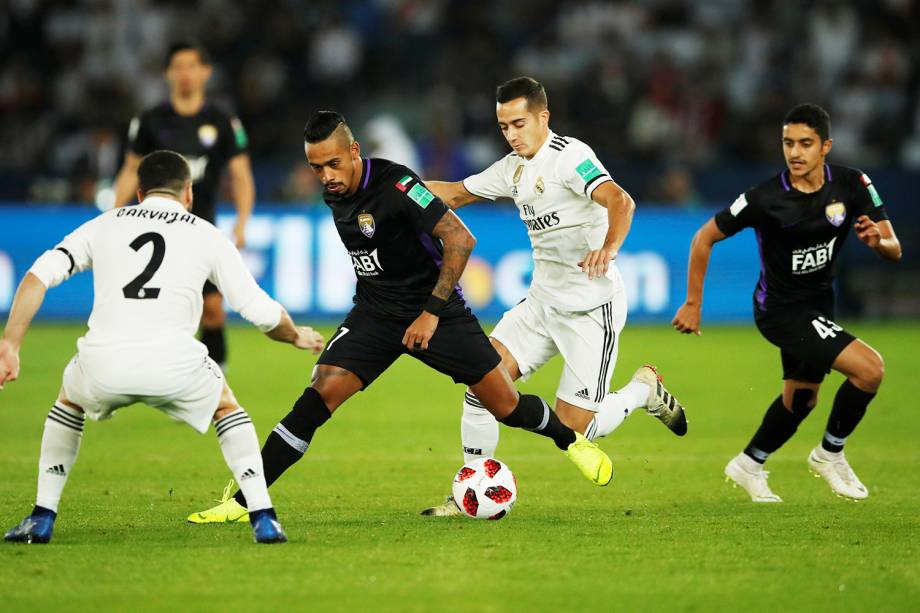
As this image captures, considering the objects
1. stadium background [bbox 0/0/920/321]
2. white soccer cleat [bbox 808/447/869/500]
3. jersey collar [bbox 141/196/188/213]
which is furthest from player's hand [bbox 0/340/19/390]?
stadium background [bbox 0/0/920/321]

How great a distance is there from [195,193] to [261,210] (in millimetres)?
6533

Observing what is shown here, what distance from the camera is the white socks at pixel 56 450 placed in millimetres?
5684

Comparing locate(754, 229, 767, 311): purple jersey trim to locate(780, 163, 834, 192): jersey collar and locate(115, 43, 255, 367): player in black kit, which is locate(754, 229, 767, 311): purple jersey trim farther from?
locate(115, 43, 255, 367): player in black kit

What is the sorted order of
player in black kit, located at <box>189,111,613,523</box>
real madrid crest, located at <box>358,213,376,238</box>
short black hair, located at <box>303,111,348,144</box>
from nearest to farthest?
short black hair, located at <box>303,111,348,144</box>, player in black kit, located at <box>189,111,613,523</box>, real madrid crest, located at <box>358,213,376,238</box>

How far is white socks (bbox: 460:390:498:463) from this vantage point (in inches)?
277

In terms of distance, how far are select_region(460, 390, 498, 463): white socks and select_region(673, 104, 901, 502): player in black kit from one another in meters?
1.13

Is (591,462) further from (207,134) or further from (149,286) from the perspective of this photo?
(207,134)

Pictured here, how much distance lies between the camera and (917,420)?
10367 millimetres

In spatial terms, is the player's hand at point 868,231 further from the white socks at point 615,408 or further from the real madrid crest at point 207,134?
the real madrid crest at point 207,134

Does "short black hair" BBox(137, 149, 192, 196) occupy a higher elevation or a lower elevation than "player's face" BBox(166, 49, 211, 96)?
lower

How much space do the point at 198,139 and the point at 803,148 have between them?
15.6 feet

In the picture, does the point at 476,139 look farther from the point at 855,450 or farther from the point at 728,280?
the point at 855,450

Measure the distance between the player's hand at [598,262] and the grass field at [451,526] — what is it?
121cm

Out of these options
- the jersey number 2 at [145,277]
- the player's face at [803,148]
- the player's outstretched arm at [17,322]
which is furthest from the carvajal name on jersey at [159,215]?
the player's face at [803,148]
